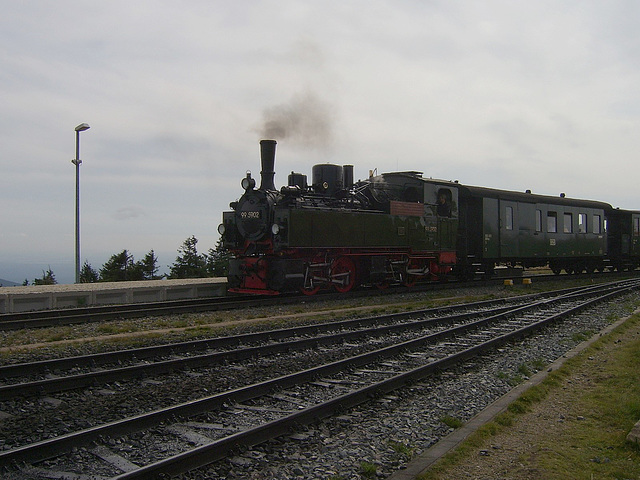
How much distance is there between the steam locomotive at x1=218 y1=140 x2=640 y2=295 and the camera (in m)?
14.2

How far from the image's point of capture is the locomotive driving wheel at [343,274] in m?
15.4

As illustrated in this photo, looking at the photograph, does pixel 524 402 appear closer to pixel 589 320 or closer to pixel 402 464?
pixel 402 464

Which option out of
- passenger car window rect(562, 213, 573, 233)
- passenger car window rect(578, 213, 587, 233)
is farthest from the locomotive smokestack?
passenger car window rect(578, 213, 587, 233)

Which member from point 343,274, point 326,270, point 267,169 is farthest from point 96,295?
point 343,274

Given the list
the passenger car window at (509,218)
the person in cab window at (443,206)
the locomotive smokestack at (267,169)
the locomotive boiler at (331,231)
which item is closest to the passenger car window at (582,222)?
the passenger car window at (509,218)

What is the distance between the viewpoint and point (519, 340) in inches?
366

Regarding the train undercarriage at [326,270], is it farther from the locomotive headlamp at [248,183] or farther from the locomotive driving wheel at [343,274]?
the locomotive headlamp at [248,183]

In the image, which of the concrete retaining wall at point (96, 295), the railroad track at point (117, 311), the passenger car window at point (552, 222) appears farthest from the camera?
the passenger car window at point (552, 222)

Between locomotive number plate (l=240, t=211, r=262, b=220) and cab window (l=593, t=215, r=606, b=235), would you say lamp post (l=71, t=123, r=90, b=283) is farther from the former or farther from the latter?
cab window (l=593, t=215, r=606, b=235)

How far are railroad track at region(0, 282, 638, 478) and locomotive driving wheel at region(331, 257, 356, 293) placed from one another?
700 cm

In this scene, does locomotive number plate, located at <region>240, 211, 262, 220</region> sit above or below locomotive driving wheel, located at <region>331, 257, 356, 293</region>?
above

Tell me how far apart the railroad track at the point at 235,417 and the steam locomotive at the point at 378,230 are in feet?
20.5

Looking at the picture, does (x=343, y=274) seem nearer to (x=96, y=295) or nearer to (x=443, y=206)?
(x=443, y=206)

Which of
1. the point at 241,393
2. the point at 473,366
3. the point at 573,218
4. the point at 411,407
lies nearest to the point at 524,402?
the point at 411,407
